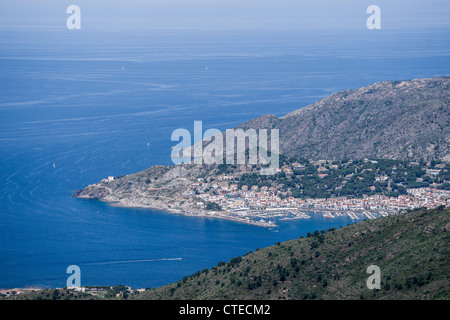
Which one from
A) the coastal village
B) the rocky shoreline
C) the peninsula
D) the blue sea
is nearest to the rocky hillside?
the peninsula

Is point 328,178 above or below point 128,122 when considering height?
below

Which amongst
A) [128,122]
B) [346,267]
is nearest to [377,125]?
[128,122]

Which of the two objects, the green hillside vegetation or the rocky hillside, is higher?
the rocky hillside

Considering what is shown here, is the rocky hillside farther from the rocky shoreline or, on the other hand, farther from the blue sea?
the rocky shoreline

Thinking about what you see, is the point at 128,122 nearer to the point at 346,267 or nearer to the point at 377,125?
the point at 377,125

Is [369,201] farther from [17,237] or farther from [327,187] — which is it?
[17,237]

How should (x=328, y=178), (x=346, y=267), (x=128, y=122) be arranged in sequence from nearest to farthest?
(x=346, y=267)
(x=328, y=178)
(x=128, y=122)

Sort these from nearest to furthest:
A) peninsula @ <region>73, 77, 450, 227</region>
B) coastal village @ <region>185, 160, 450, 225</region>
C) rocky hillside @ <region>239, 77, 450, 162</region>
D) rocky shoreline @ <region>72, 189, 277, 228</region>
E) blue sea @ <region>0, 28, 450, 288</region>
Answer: blue sea @ <region>0, 28, 450, 288</region> → rocky shoreline @ <region>72, 189, 277, 228</region> → coastal village @ <region>185, 160, 450, 225</region> → peninsula @ <region>73, 77, 450, 227</region> → rocky hillside @ <region>239, 77, 450, 162</region>
